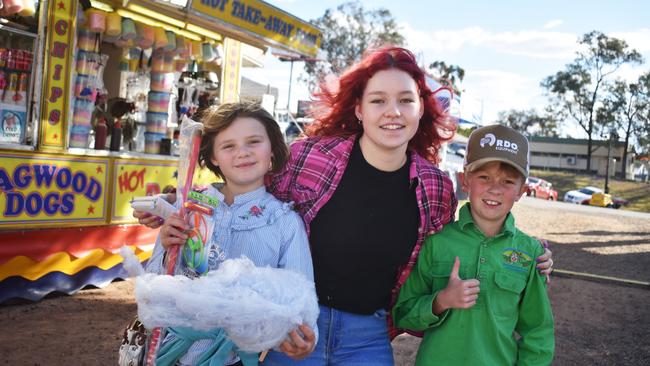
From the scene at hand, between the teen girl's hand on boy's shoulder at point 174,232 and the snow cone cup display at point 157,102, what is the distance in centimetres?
547

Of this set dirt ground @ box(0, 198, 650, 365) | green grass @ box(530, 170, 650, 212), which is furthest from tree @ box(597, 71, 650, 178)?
dirt ground @ box(0, 198, 650, 365)

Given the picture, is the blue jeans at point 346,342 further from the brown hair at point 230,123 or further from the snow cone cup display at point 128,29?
the snow cone cup display at point 128,29

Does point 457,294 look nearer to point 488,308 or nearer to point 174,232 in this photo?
point 488,308

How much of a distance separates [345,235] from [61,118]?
4.12 meters

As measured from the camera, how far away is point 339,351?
7.43ft

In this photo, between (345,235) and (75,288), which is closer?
(345,235)

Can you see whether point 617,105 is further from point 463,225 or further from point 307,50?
point 463,225

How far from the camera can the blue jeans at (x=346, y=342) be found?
7.39 ft

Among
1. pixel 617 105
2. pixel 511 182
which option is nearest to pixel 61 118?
pixel 511 182

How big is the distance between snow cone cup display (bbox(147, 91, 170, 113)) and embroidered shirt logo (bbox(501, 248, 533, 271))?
5.61m

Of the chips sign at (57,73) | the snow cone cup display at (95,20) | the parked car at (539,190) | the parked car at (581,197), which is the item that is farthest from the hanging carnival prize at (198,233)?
the parked car at (581,197)

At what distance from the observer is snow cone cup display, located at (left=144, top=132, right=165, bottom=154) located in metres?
6.94

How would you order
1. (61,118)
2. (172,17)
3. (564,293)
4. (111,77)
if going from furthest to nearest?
(111,77)
(564,293)
(172,17)
(61,118)

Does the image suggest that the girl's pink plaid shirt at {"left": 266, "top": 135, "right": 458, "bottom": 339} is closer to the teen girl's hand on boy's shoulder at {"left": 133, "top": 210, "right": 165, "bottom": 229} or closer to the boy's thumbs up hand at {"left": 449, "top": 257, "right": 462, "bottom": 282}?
the boy's thumbs up hand at {"left": 449, "top": 257, "right": 462, "bottom": 282}
